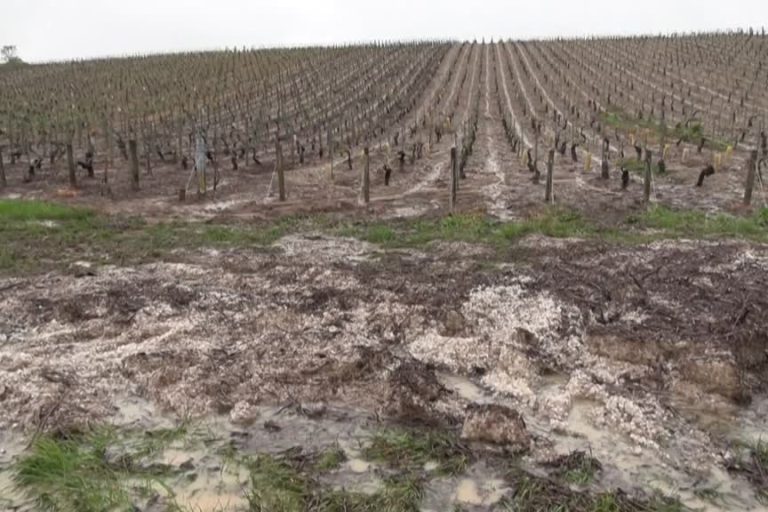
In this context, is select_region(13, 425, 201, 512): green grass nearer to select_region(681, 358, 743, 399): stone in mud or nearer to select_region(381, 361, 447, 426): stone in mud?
select_region(381, 361, 447, 426): stone in mud

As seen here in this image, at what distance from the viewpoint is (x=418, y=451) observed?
5.60 meters

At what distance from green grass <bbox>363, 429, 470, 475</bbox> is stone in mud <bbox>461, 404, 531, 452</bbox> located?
0.18 m

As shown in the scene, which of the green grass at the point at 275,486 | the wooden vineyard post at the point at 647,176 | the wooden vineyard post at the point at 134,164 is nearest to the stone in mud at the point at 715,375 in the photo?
the green grass at the point at 275,486

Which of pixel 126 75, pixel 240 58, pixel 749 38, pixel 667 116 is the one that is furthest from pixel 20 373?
pixel 749 38

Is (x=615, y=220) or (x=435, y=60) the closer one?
(x=615, y=220)

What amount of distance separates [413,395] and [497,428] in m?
0.98

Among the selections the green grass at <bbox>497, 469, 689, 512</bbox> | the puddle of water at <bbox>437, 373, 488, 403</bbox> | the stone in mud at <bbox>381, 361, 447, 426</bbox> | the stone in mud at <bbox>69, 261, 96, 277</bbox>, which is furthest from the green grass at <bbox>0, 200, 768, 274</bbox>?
the green grass at <bbox>497, 469, 689, 512</bbox>

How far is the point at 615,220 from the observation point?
13.4 m

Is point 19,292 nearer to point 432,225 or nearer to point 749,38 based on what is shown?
point 432,225

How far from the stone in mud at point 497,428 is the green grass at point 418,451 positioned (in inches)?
7.0

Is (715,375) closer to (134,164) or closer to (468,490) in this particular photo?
(468,490)

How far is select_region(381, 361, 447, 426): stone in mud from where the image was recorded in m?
6.14

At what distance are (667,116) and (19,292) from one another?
2912 cm

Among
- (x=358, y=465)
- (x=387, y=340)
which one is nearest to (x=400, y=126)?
(x=387, y=340)
